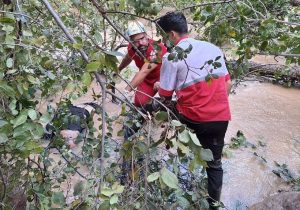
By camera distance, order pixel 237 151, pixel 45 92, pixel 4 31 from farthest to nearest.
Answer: pixel 237 151, pixel 45 92, pixel 4 31

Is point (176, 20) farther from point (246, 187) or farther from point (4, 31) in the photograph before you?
point (246, 187)

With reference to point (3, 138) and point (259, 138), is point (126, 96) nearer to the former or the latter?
point (3, 138)

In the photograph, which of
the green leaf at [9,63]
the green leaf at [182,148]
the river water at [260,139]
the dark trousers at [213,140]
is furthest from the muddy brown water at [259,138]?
the green leaf at [182,148]

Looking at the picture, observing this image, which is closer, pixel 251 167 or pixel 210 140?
pixel 210 140

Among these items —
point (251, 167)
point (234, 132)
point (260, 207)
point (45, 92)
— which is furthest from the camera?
point (234, 132)

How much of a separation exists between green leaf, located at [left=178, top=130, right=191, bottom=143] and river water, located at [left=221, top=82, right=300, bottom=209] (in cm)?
272

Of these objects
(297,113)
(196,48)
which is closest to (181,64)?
(196,48)

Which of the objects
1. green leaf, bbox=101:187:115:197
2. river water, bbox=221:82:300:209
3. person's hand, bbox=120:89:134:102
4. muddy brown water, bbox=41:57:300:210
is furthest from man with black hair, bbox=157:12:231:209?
green leaf, bbox=101:187:115:197

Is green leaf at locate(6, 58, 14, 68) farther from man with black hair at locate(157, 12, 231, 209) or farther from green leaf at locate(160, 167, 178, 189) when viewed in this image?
man with black hair at locate(157, 12, 231, 209)

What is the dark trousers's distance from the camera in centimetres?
284

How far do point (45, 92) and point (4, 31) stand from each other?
2.07 ft

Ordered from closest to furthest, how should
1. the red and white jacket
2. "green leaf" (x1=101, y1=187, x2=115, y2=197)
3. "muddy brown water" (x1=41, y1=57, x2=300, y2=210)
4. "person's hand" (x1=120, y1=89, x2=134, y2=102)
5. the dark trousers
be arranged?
"green leaf" (x1=101, y1=187, x2=115, y2=197) < "person's hand" (x1=120, y1=89, x2=134, y2=102) < the red and white jacket < the dark trousers < "muddy brown water" (x1=41, y1=57, x2=300, y2=210)

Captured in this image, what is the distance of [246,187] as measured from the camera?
4.10 metres

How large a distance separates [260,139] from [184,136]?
428 cm
